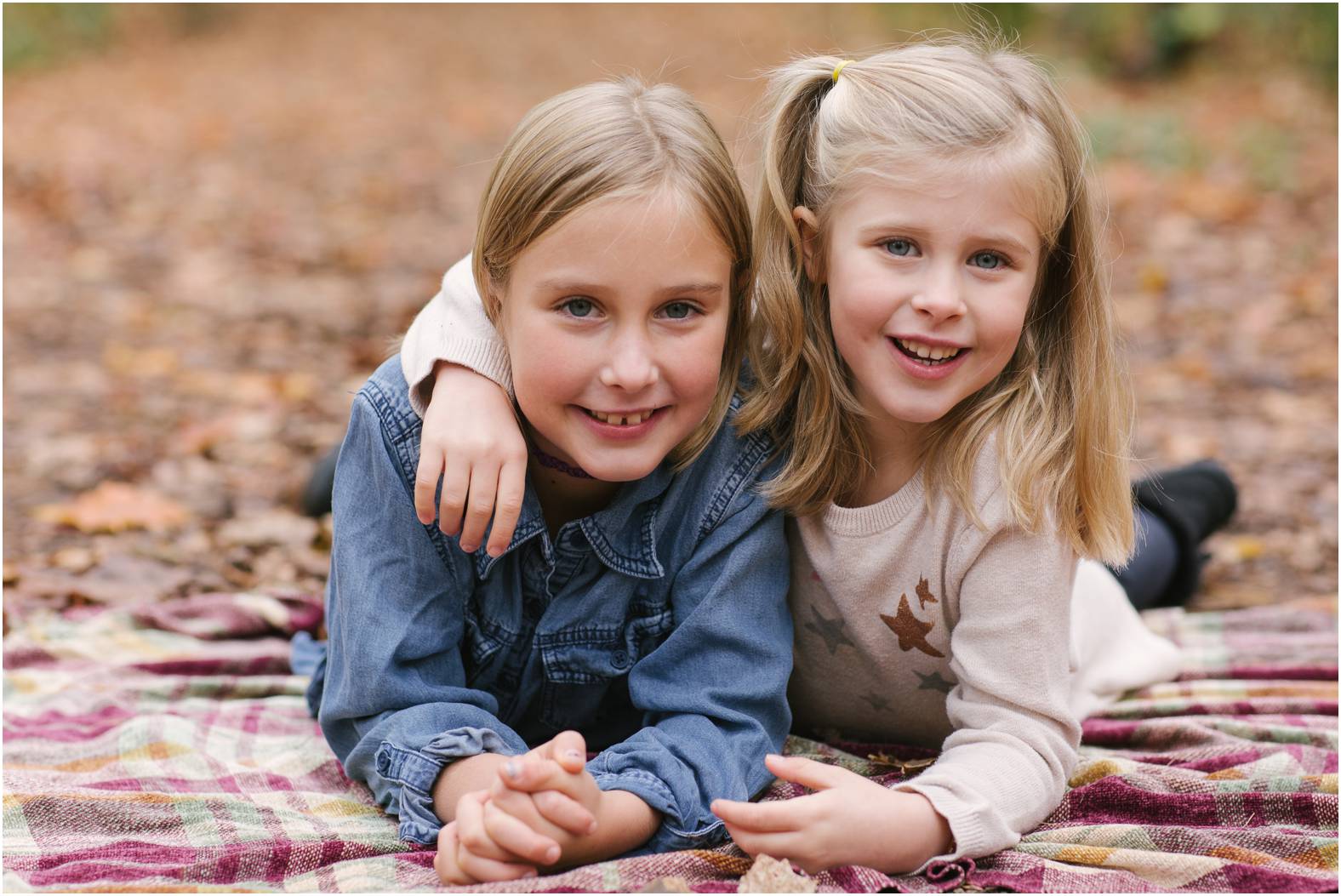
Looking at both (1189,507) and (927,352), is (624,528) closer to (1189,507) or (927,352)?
(927,352)

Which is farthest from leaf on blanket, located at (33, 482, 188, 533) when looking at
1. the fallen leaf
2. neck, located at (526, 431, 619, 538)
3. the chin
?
the chin

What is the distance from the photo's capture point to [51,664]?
265 cm

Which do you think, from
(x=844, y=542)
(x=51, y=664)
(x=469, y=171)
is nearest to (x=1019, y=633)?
(x=844, y=542)

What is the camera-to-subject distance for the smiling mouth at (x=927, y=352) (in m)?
1.85

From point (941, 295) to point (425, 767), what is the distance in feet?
3.20

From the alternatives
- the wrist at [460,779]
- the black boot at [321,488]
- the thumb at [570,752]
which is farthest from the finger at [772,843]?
the black boot at [321,488]

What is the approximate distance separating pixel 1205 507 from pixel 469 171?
5.87 metres

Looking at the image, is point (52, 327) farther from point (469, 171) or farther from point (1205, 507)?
point (1205, 507)

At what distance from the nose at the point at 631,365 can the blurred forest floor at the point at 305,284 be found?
511mm

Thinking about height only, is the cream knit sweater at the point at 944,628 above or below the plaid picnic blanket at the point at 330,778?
above

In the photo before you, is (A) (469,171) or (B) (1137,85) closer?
(A) (469,171)

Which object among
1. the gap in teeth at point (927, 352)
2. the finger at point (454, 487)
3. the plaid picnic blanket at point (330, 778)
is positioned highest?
the gap in teeth at point (927, 352)

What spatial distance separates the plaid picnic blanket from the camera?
5.66ft

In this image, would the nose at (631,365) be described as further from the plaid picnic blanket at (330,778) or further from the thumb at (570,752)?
the plaid picnic blanket at (330,778)
